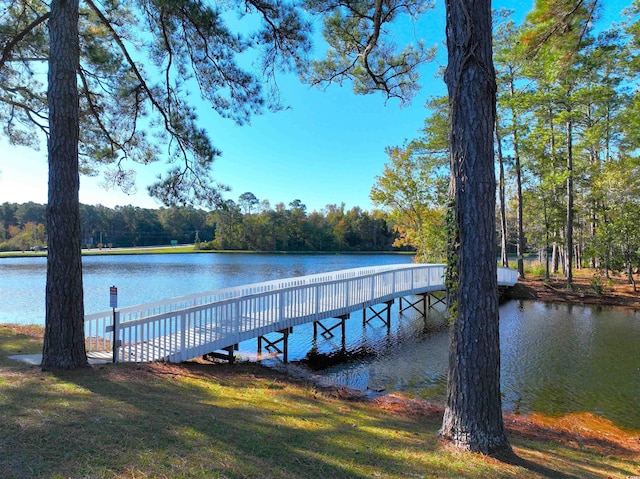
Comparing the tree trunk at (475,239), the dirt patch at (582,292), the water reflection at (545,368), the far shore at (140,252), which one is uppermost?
the tree trunk at (475,239)

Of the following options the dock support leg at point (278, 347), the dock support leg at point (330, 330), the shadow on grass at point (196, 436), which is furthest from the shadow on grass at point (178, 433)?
the dock support leg at point (330, 330)

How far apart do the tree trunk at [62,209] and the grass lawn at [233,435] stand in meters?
0.45

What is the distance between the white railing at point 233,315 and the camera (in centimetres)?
623

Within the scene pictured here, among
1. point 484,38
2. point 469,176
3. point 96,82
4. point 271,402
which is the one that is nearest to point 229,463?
point 271,402

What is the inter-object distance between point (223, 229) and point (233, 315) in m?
61.8

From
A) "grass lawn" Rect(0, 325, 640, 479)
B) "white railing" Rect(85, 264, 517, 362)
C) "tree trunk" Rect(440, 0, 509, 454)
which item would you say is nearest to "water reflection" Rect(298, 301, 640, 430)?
"grass lawn" Rect(0, 325, 640, 479)

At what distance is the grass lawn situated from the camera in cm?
247

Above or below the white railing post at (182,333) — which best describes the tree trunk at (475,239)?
above

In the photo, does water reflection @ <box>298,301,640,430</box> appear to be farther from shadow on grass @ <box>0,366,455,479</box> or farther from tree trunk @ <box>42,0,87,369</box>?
tree trunk @ <box>42,0,87,369</box>

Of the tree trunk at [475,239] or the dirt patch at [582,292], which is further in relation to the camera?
the dirt patch at [582,292]

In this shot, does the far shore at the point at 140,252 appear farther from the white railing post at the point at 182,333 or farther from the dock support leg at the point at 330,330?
the white railing post at the point at 182,333

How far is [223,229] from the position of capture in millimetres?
66750

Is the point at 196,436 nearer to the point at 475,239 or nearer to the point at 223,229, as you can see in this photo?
the point at 475,239

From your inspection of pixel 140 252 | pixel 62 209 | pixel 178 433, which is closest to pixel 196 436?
pixel 178 433
